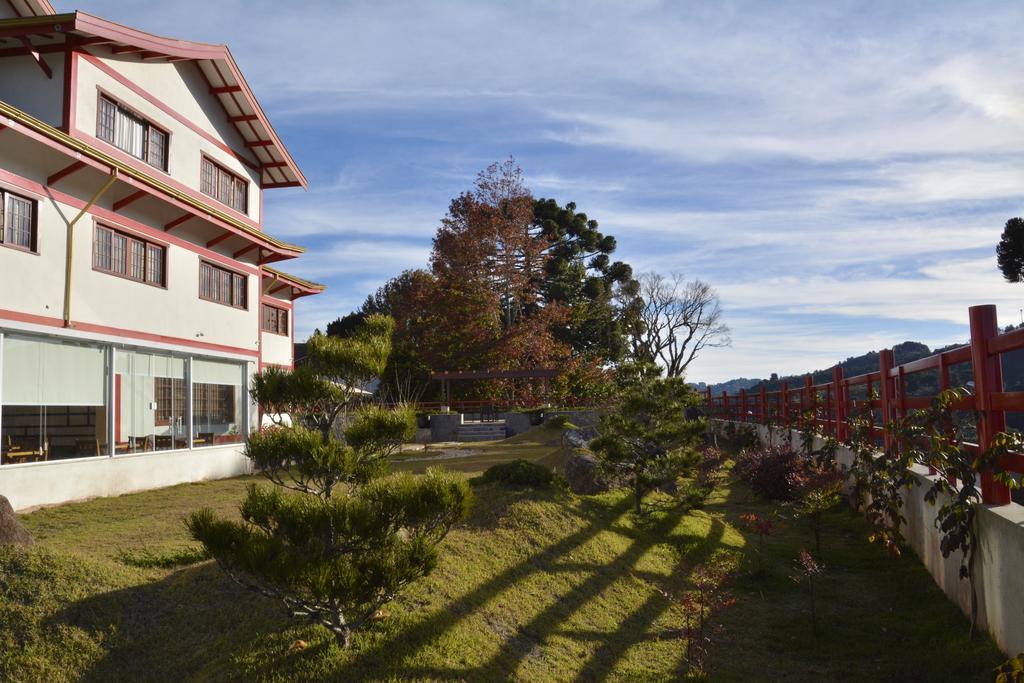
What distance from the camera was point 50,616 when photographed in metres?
5.80

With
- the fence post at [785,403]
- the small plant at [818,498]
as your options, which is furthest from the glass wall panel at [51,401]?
the fence post at [785,403]

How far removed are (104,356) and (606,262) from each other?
124ft

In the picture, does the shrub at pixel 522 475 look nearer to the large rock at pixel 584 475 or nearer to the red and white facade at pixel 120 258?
the large rock at pixel 584 475

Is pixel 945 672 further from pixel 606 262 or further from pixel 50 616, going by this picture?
pixel 606 262

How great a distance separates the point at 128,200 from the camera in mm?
13445

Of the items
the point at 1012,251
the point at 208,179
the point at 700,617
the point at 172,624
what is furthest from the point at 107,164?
the point at 1012,251

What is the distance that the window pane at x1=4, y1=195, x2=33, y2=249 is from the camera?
11008mm

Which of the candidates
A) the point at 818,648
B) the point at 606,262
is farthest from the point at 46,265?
the point at 606,262

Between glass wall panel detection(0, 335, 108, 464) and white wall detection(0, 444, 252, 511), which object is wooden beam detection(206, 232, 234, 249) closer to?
glass wall panel detection(0, 335, 108, 464)

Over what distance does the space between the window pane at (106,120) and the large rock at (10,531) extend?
28.6 feet

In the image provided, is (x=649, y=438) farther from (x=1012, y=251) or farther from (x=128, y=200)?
(x=1012, y=251)

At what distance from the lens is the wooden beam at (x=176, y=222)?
49.1ft

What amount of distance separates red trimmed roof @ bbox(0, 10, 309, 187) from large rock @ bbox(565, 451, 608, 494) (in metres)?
10.7

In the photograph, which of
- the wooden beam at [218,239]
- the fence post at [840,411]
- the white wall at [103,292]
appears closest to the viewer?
the white wall at [103,292]
